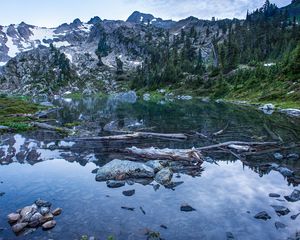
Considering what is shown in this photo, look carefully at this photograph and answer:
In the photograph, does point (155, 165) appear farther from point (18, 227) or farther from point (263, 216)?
point (18, 227)

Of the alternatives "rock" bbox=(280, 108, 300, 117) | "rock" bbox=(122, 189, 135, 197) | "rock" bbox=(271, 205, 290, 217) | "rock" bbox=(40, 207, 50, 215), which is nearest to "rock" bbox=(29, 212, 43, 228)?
"rock" bbox=(40, 207, 50, 215)

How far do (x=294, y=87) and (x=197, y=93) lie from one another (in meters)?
64.9

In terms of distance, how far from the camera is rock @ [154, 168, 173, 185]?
25.2 metres

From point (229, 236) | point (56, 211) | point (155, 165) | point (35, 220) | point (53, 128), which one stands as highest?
point (155, 165)

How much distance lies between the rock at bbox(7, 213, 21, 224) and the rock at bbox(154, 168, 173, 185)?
1104 centimetres

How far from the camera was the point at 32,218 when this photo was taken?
18.4 m

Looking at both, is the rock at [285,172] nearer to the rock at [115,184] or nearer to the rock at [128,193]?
the rock at [128,193]

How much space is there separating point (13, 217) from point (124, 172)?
9.99 m

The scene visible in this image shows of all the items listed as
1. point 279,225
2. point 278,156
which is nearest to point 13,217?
point 279,225

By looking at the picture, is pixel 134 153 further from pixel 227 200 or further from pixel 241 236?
pixel 241 236

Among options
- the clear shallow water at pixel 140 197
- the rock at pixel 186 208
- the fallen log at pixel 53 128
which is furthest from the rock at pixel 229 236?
the fallen log at pixel 53 128

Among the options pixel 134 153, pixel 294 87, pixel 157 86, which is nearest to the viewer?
pixel 134 153

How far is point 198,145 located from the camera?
1486 inches

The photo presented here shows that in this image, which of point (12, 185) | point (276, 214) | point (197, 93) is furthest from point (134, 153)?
point (197, 93)
